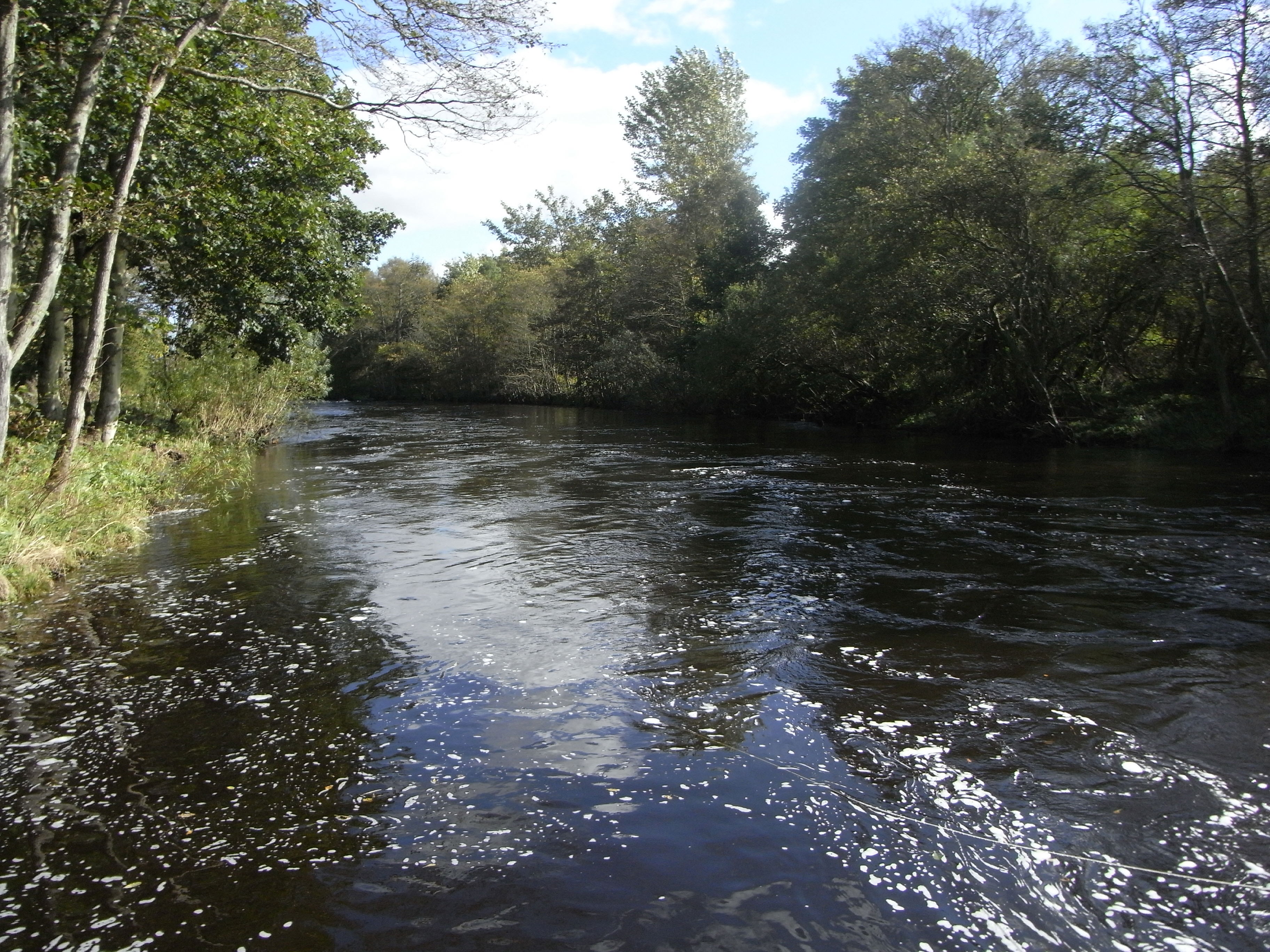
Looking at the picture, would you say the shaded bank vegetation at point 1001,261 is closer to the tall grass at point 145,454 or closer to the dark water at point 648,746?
the dark water at point 648,746

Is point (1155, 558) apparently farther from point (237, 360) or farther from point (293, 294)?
point (237, 360)

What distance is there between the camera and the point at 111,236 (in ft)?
42.1

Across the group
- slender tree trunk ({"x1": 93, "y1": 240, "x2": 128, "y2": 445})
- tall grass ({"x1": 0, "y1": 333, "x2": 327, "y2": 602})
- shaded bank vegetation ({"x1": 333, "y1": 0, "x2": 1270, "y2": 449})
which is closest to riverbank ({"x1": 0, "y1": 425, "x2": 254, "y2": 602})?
tall grass ({"x1": 0, "y1": 333, "x2": 327, "y2": 602})

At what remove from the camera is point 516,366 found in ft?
228

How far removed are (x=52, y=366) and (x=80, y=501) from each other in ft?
29.6

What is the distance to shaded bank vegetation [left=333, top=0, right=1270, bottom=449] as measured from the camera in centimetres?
2162

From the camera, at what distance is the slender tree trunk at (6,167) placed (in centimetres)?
959

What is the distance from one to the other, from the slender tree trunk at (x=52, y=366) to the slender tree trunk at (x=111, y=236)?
6.39 meters

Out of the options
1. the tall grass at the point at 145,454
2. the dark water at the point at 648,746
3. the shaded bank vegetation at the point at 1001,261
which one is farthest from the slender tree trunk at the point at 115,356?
the shaded bank vegetation at the point at 1001,261

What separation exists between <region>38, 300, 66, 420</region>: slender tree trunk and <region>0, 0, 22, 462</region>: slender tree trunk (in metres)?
9.62

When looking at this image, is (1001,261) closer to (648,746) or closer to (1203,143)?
(1203,143)

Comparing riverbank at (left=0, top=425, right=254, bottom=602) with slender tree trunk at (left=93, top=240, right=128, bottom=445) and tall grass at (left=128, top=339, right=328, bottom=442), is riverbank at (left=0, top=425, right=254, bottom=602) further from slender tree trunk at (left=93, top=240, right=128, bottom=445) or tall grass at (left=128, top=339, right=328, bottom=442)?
tall grass at (left=128, top=339, right=328, bottom=442)

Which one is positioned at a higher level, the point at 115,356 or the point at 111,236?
the point at 111,236

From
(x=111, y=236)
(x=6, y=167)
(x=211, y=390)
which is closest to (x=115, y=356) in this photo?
(x=111, y=236)
